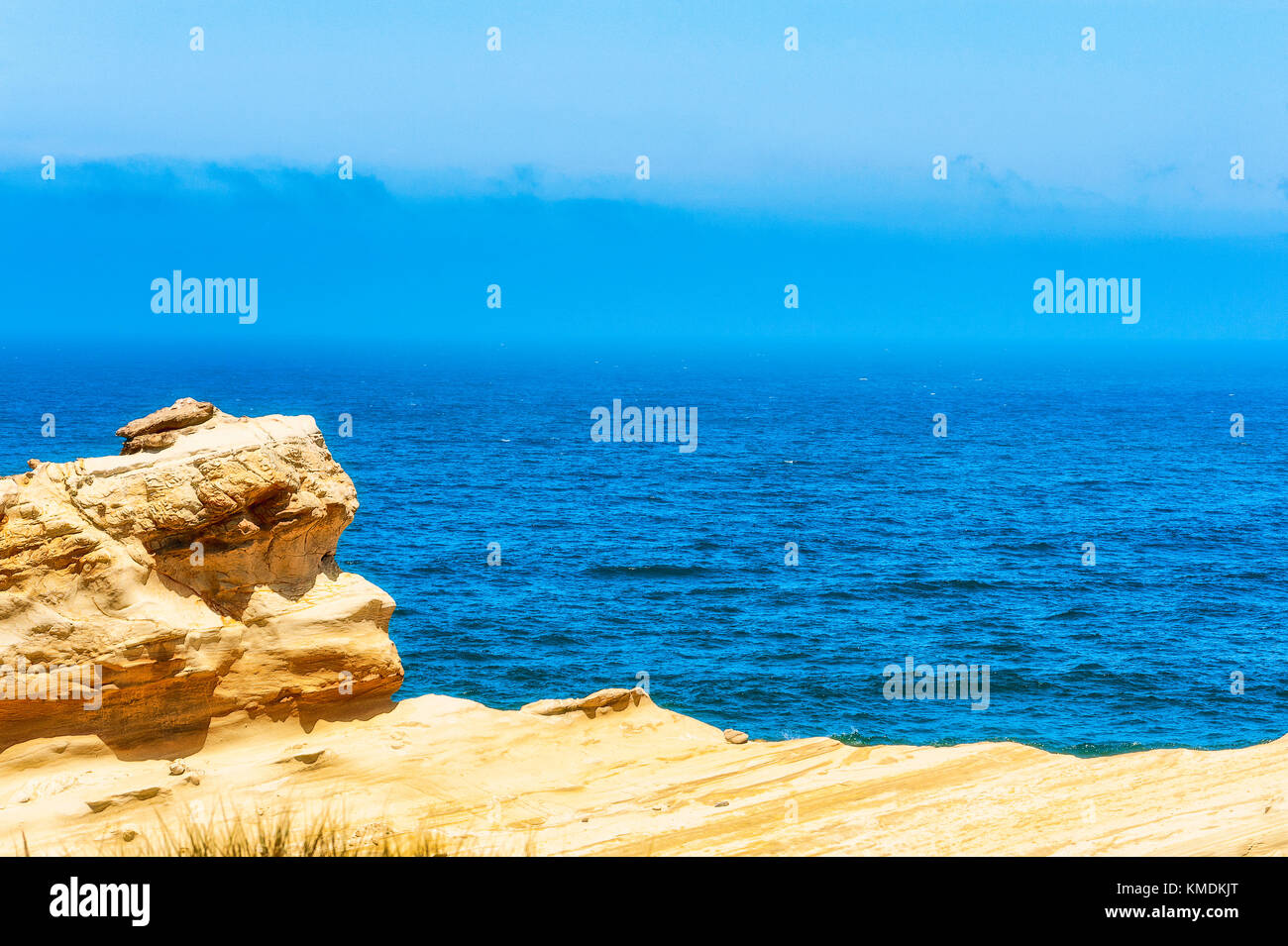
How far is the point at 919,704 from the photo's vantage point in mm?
37875

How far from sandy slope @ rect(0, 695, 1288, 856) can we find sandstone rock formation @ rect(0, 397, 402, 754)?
2.11 ft

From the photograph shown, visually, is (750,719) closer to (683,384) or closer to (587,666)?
(587,666)

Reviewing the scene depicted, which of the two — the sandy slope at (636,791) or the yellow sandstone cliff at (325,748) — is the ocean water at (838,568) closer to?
the sandy slope at (636,791)

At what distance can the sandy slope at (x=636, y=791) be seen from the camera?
17.9m

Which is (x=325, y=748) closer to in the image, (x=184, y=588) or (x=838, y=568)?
(x=184, y=588)

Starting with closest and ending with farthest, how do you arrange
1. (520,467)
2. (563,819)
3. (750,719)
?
1. (563,819)
2. (750,719)
3. (520,467)

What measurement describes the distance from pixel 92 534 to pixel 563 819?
10.0 metres

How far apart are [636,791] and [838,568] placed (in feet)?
122

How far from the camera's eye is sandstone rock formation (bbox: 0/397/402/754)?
68.6 feet

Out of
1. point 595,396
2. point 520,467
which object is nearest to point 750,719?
point 520,467

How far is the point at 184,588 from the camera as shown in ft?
74.2

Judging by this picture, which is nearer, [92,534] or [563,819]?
[563,819]
